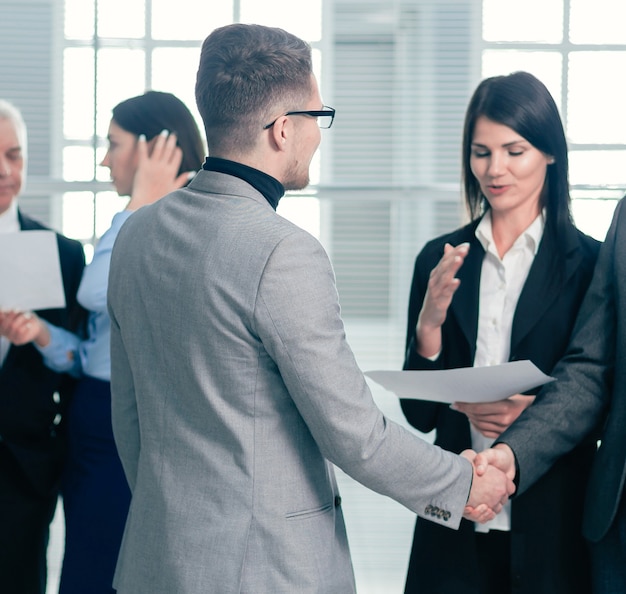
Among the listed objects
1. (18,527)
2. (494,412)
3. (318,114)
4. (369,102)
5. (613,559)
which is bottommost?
(18,527)

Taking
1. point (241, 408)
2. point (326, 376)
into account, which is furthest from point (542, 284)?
point (241, 408)

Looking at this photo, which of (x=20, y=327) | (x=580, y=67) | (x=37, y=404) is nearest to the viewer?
(x=20, y=327)

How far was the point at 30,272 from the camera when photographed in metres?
2.37

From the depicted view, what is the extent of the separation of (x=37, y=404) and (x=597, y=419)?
5.04ft

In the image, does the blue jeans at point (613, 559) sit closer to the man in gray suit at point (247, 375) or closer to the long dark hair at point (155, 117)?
the man in gray suit at point (247, 375)

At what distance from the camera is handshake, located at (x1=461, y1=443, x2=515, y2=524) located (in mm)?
1682

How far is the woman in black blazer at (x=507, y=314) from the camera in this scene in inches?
71.9

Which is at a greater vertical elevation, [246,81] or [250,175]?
[246,81]

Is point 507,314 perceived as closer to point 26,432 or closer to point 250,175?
point 250,175

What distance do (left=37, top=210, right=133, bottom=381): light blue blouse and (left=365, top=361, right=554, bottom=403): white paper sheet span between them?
94 cm

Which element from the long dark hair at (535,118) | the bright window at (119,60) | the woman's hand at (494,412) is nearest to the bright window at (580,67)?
the bright window at (119,60)

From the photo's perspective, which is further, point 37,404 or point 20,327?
point 37,404

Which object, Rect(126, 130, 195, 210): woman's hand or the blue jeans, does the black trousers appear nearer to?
Rect(126, 130, 195, 210): woman's hand

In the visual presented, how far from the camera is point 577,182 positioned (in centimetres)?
315
